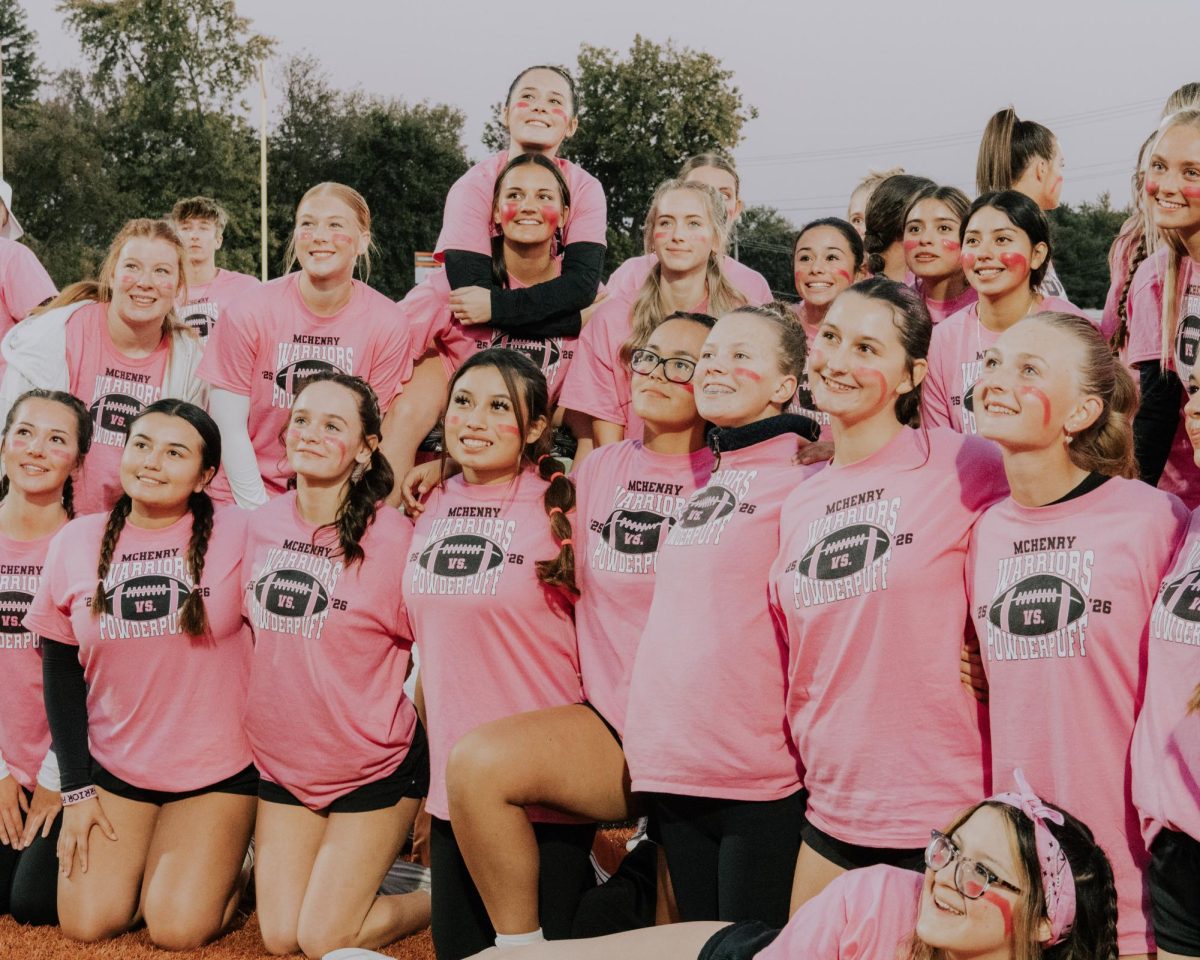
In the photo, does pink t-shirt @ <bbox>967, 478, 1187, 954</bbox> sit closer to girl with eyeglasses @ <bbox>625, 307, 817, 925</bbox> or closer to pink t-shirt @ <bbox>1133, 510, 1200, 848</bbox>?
pink t-shirt @ <bbox>1133, 510, 1200, 848</bbox>

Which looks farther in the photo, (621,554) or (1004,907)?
(621,554)

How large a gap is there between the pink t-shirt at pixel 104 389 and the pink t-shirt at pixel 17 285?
0.94 meters

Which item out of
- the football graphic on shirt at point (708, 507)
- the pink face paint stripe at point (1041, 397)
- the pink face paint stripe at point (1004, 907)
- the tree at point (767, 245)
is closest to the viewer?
the pink face paint stripe at point (1004, 907)

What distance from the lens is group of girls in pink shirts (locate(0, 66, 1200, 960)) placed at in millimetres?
3104

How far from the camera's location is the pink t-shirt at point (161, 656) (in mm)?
4824

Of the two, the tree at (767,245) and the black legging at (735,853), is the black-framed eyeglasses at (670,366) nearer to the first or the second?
the black legging at (735,853)

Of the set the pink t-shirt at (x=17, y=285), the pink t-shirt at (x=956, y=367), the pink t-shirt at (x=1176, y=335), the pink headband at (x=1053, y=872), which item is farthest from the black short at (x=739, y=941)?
the pink t-shirt at (x=17, y=285)

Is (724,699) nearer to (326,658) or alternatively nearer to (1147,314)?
(326,658)

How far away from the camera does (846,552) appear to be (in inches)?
136

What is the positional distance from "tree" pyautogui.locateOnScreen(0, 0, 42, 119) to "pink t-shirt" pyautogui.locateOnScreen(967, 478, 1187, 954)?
5138 cm

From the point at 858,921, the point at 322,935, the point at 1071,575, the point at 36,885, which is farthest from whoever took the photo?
the point at 36,885

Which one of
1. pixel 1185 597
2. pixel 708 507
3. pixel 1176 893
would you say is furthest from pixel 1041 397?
pixel 1176 893

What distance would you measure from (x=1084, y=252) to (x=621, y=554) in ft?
150

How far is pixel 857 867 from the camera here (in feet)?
11.2
